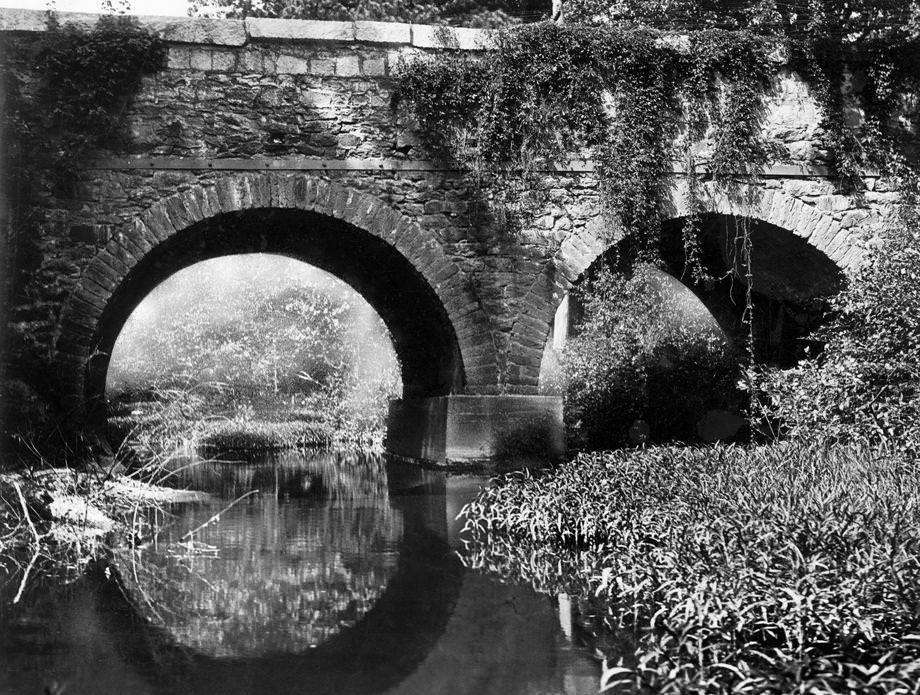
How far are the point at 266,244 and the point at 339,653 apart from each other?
27.1ft

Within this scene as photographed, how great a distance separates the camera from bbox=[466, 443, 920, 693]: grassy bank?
355cm

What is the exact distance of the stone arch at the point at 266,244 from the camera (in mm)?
9641

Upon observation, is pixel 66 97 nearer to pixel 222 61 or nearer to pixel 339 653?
pixel 222 61

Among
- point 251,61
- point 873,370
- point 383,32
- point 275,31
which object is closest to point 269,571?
point 873,370

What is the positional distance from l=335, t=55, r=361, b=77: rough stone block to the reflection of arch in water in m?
6.10

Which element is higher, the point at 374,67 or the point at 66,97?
the point at 374,67

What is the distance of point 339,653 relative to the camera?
4.05 meters

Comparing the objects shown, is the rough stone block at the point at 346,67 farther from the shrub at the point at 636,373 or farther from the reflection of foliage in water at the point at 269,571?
the shrub at the point at 636,373

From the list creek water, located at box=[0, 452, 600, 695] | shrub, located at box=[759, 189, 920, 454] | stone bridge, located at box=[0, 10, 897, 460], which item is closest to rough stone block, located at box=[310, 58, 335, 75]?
stone bridge, located at box=[0, 10, 897, 460]

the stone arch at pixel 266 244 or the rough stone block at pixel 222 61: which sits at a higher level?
the rough stone block at pixel 222 61

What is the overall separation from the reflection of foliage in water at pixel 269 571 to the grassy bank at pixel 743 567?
0.92 m

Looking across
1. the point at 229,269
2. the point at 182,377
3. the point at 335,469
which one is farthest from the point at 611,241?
the point at 229,269

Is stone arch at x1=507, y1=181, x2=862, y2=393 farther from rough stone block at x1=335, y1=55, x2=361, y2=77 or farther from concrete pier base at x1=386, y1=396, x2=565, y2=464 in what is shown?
rough stone block at x1=335, y1=55, x2=361, y2=77

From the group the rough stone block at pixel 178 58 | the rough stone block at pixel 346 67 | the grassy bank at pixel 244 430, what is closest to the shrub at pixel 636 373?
the grassy bank at pixel 244 430
